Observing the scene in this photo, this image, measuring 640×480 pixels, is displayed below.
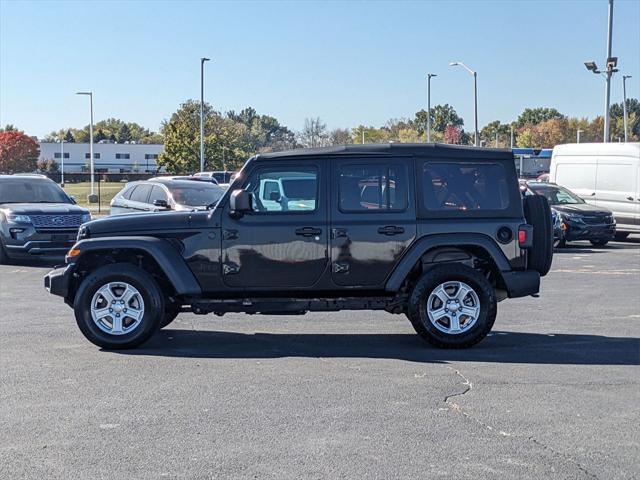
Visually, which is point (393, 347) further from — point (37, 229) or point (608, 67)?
point (608, 67)

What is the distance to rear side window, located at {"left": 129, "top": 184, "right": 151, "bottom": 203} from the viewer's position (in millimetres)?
19719

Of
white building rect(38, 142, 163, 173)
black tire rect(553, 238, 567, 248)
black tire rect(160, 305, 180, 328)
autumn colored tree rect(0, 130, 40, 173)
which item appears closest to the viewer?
black tire rect(160, 305, 180, 328)

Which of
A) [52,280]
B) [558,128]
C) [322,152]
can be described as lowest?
[52,280]

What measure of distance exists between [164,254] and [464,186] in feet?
10.0

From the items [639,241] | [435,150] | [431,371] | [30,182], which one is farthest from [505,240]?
[639,241]

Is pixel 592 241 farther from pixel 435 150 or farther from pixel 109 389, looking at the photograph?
pixel 109 389

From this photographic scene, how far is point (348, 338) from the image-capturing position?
9875 mm

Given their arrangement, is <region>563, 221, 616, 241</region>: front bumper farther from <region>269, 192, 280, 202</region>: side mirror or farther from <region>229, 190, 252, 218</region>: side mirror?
<region>229, 190, 252, 218</region>: side mirror

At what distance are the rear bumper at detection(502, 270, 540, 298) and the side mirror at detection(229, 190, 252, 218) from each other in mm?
2626

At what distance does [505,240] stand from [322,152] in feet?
6.62

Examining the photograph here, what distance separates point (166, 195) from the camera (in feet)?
62.3

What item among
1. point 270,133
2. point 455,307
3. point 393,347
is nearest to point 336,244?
point 393,347

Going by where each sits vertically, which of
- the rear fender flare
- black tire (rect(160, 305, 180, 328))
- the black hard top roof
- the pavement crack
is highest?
the black hard top roof

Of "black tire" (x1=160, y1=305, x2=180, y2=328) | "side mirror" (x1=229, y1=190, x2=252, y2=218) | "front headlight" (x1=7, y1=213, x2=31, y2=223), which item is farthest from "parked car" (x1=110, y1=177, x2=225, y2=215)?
"side mirror" (x1=229, y1=190, x2=252, y2=218)
